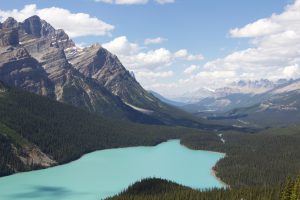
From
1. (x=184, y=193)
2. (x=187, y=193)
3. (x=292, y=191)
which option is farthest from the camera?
(x=184, y=193)

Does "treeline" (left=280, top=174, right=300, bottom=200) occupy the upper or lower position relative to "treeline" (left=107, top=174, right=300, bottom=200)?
upper

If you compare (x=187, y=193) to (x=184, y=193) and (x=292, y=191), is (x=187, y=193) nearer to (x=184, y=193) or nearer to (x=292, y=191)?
(x=184, y=193)

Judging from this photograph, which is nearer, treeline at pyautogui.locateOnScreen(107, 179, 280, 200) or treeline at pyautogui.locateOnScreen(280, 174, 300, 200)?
treeline at pyautogui.locateOnScreen(280, 174, 300, 200)

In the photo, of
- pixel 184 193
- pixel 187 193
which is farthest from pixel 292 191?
pixel 184 193

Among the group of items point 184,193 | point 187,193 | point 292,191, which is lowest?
point 184,193

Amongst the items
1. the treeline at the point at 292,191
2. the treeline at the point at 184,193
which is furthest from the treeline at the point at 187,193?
the treeline at the point at 292,191

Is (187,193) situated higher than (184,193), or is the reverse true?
(187,193)

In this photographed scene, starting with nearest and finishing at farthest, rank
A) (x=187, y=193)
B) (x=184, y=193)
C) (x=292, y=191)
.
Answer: (x=292, y=191) < (x=187, y=193) < (x=184, y=193)

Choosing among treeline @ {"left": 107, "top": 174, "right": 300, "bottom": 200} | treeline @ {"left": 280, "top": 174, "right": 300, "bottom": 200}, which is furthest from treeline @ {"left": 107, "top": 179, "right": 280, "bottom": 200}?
treeline @ {"left": 280, "top": 174, "right": 300, "bottom": 200}

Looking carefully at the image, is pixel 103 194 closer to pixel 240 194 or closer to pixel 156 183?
pixel 156 183

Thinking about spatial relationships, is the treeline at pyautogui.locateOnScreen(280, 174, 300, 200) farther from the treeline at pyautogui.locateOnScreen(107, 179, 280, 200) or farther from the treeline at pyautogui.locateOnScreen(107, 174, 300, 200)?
the treeline at pyautogui.locateOnScreen(107, 179, 280, 200)

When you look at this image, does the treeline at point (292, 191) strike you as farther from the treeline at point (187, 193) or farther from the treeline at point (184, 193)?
the treeline at point (184, 193)

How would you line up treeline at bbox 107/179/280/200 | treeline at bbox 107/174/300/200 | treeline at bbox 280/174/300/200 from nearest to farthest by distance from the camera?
treeline at bbox 280/174/300/200, treeline at bbox 107/174/300/200, treeline at bbox 107/179/280/200

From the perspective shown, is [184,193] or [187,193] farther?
[184,193]
